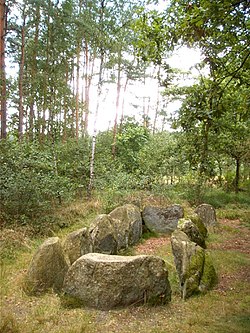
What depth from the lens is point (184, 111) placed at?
4.44 m

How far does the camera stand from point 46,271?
14.8 ft

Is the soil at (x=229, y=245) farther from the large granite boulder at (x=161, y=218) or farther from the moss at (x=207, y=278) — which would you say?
the large granite boulder at (x=161, y=218)

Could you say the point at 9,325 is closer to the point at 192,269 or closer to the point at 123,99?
the point at 192,269

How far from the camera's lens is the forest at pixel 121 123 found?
13.0 feet

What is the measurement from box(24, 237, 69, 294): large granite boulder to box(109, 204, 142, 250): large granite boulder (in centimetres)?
231

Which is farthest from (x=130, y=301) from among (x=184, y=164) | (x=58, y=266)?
(x=184, y=164)

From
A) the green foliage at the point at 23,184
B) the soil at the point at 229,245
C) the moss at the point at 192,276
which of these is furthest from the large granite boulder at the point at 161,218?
the moss at the point at 192,276

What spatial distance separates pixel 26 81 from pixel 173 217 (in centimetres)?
Answer: 1140

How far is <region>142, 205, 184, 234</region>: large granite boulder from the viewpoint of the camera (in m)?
8.19

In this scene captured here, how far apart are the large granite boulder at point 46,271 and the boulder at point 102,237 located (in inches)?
47.6

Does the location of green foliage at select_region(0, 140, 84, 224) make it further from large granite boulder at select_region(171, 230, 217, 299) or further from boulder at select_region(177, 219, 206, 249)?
large granite boulder at select_region(171, 230, 217, 299)

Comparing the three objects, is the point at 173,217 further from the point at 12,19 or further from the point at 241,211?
the point at 12,19

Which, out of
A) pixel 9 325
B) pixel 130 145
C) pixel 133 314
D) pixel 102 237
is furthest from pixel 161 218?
pixel 130 145

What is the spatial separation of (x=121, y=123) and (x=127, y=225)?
44.0 ft
